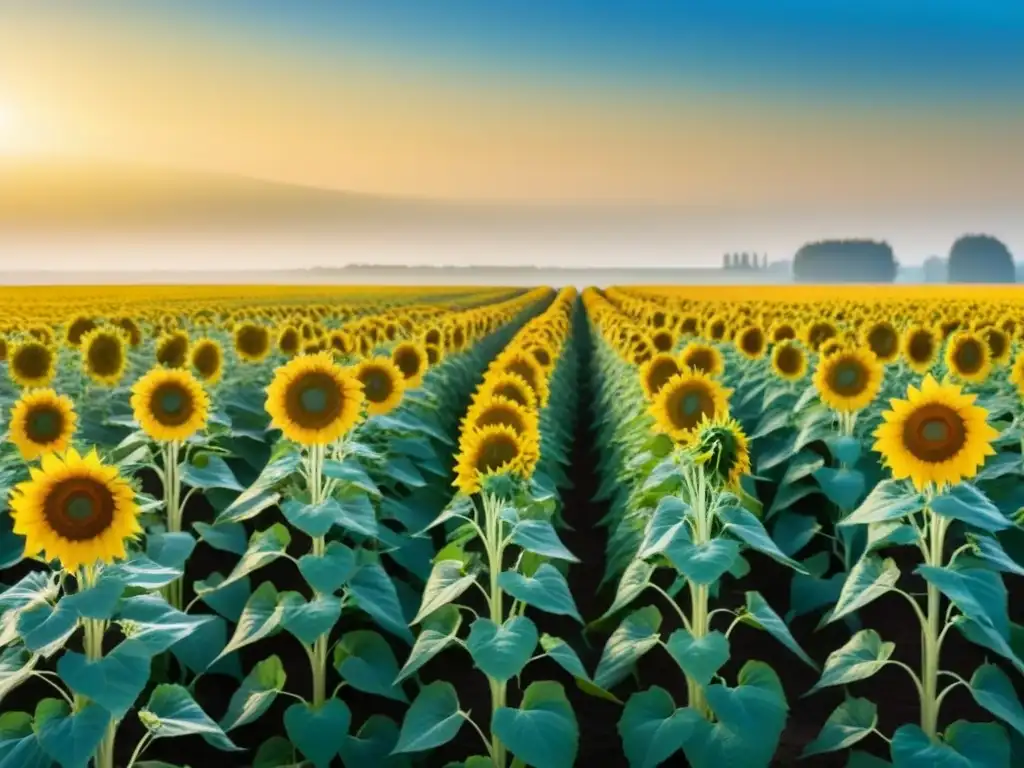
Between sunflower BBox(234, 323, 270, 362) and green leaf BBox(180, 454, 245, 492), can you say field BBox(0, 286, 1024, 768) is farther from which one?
sunflower BBox(234, 323, 270, 362)

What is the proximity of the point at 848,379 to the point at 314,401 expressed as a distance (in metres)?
4.40

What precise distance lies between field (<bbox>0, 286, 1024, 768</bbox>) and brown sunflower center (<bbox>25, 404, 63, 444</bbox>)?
1cm

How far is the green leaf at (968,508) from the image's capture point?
4.57 meters

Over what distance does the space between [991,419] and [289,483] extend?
20.0 ft

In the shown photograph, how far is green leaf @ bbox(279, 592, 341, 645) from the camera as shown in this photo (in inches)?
194

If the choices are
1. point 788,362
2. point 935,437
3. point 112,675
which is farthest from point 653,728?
point 788,362

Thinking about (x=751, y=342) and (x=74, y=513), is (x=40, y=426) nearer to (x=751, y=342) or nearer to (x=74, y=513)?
(x=74, y=513)

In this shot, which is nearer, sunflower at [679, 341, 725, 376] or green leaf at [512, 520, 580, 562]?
green leaf at [512, 520, 580, 562]

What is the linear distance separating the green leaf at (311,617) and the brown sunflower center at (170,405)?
222 cm

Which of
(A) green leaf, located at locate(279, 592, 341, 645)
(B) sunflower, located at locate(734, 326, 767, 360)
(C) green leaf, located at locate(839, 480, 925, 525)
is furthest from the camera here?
(B) sunflower, located at locate(734, 326, 767, 360)

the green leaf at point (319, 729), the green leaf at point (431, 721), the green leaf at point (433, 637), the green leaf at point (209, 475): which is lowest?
the green leaf at point (319, 729)

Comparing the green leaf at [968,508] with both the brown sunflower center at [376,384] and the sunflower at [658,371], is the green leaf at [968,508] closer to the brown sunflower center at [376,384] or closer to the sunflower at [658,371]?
the sunflower at [658,371]

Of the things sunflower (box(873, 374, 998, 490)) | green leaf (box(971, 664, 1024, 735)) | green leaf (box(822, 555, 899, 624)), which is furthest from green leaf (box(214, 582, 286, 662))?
green leaf (box(971, 664, 1024, 735))

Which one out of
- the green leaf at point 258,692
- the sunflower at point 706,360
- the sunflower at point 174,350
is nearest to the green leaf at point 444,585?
the green leaf at point 258,692
